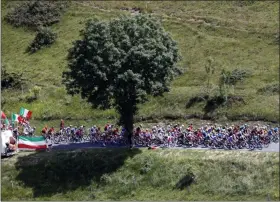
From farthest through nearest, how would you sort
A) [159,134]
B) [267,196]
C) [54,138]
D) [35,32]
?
[35,32] < [54,138] < [159,134] < [267,196]

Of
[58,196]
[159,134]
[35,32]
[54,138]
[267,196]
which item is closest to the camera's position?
[267,196]

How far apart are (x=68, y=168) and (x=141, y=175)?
6436 mm

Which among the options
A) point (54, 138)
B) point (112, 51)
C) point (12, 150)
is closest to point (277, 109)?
point (112, 51)

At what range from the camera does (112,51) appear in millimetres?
50719

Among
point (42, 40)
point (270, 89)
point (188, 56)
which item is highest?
point (42, 40)

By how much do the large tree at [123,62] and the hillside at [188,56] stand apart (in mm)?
9201

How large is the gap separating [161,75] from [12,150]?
48.5 ft

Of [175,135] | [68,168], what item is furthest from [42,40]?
[175,135]

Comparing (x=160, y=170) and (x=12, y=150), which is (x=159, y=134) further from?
(x=12, y=150)

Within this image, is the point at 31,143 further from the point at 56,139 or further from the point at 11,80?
the point at 11,80

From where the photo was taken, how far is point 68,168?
51625 millimetres

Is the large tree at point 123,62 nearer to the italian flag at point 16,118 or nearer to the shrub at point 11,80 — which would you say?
the italian flag at point 16,118

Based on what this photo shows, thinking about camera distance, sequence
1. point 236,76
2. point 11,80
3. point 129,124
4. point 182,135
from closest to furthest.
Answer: point 182,135
point 129,124
point 236,76
point 11,80

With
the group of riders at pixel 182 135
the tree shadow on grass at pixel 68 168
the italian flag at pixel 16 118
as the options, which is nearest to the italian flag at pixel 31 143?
the tree shadow on grass at pixel 68 168
